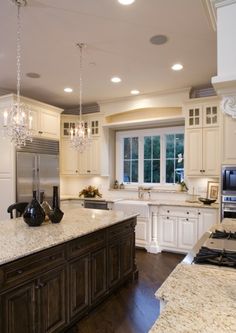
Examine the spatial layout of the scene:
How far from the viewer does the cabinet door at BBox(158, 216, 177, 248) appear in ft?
15.6

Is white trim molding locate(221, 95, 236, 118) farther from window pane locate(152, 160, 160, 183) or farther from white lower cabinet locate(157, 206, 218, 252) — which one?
window pane locate(152, 160, 160, 183)

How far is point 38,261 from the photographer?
2.07 meters

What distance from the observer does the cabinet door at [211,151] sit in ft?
15.1

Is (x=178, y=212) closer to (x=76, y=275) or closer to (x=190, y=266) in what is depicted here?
(x=76, y=275)

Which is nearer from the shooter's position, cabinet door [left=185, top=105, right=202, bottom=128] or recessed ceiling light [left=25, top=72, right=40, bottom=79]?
recessed ceiling light [left=25, top=72, right=40, bottom=79]

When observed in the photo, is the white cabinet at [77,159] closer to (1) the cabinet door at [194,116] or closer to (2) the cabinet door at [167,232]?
(2) the cabinet door at [167,232]

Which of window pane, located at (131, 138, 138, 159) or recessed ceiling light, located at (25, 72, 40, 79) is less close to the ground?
recessed ceiling light, located at (25, 72, 40, 79)

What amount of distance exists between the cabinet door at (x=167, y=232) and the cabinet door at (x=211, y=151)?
3.44ft

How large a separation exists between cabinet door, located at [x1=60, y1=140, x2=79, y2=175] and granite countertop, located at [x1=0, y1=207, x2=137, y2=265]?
2701 millimetres

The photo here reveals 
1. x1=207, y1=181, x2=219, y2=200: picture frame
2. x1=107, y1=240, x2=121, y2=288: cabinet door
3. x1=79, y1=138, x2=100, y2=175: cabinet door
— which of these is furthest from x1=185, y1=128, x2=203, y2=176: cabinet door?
x1=107, y1=240, x2=121, y2=288: cabinet door

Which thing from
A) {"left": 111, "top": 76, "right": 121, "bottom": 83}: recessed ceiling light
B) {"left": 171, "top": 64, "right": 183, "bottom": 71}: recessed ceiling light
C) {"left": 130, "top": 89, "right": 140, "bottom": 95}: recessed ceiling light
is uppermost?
{"left": 171, "top": 64, "right": 183, "bottom": 71}: recessed ceiling light

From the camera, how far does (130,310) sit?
285 cm

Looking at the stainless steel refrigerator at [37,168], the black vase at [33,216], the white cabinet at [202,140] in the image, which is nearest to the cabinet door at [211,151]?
the white cabinet at [202,140]

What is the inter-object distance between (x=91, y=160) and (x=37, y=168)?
143 centimetres
